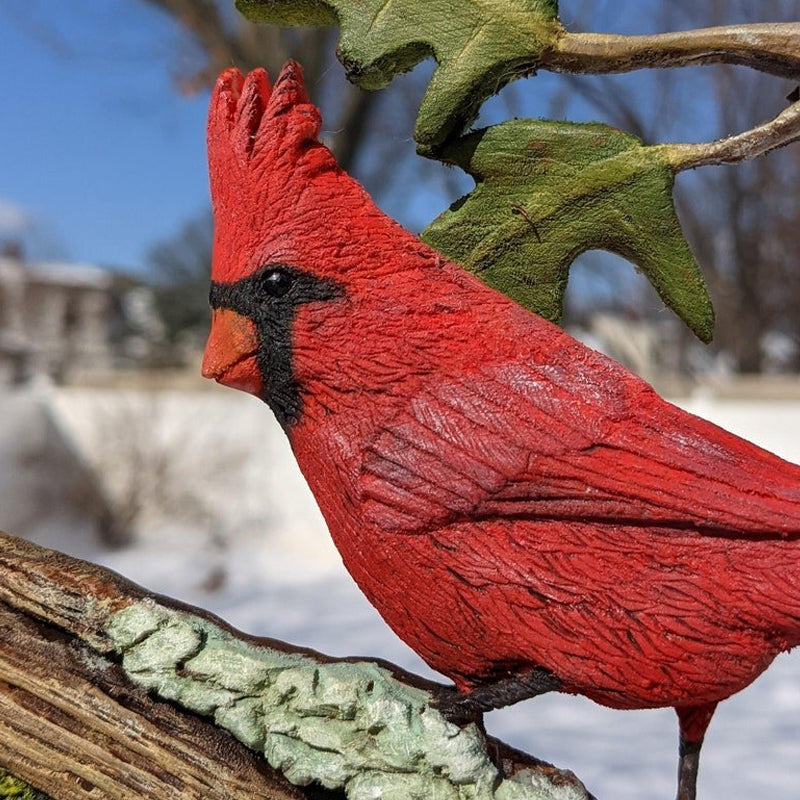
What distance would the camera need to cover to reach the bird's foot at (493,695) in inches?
28.4

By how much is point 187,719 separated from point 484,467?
37cm

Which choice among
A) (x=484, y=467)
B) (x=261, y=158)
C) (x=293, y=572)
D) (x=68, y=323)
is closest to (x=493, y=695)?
(x=484, y=467)

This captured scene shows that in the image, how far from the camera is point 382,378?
734 mm

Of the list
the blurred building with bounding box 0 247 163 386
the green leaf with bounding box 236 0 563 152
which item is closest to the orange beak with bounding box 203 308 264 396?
the green leaf with bounding box 236 0 563 152

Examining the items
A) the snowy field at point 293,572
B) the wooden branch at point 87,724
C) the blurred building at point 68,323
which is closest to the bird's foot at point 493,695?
the wooden branch at point 87,724

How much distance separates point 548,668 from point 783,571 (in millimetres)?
209

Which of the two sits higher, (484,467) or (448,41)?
(448,41)

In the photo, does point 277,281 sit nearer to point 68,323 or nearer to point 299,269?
point 299,269

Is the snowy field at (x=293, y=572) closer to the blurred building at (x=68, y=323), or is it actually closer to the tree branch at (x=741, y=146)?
the blurred building at (x=68, y=323)

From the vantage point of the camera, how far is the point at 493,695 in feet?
2.43

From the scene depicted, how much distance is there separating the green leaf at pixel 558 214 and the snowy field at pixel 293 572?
1398 mm

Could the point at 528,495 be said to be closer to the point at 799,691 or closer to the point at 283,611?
the point at 799,691

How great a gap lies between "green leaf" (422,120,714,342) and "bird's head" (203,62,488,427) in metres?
0.08

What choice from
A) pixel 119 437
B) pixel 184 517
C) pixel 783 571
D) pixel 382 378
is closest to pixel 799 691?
pixel 783 571
